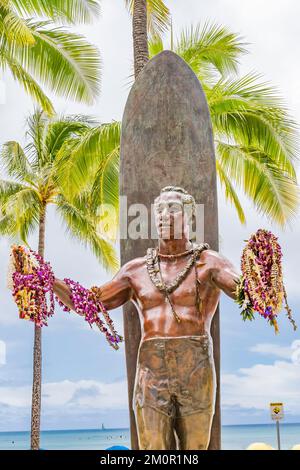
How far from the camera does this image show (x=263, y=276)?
4109 millimetres

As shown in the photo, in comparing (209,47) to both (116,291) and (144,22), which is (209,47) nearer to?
(144,22)

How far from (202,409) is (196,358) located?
0.94ft

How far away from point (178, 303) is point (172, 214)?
53 cm

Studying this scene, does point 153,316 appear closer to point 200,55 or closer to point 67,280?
point 67,280

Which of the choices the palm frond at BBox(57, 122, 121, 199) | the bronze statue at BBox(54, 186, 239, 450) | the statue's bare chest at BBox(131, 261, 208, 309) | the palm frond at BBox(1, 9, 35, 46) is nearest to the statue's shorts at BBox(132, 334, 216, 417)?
the bronze statue at BBox(54, 186, 239, 450)

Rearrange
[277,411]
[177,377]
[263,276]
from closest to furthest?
[263,276], [177,377], [277,411]

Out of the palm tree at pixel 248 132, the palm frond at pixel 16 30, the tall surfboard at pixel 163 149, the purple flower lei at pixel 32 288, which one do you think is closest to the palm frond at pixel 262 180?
the palm tree at pixel 248 132

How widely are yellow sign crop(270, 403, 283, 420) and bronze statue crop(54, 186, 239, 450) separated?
634 centimetres

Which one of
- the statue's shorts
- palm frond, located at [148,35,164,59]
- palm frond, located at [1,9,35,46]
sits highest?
palm frond, located at [148,35,164,59]

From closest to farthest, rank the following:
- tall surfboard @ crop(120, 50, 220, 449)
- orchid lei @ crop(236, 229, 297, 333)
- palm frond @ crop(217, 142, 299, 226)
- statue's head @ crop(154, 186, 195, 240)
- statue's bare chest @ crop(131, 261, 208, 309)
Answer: orchid lei @ crop(236, 229, 297, 333) → statue's bare chest @ crop(131, 261, 208, 309) → statue's head @ crop(154, 186, 195, 240) → tall surfboard @ crop(120, 50, 220, 449) → palm frond @ crop(217, 142, 299, 226)

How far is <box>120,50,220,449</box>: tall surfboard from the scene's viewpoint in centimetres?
543

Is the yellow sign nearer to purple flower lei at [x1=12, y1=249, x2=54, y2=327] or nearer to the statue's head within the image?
the statue's head

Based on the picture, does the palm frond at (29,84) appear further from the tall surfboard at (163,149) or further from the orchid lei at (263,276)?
the orchid lei at (263,276)

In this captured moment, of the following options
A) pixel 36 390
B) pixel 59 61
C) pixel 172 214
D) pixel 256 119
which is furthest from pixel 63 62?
pixel 172 214
